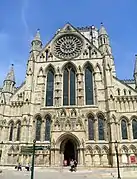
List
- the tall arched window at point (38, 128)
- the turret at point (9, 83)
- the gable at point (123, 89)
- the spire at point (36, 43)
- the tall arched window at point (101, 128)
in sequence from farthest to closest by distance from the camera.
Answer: the spire at point (36, 43)
the turret at point (9, 83)
the gable at point (123, 89)
the tall arched window at point (38, 128)
the tall arched window at point (101, 128)

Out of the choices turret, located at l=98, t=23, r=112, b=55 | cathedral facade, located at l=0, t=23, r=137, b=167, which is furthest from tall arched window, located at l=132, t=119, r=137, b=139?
turret, located at l=98, t=23, r=112, b=55

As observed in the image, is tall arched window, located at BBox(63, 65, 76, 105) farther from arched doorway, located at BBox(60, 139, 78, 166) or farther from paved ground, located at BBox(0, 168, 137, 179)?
paved ground, located at BBox(0, 168, 137, 179)

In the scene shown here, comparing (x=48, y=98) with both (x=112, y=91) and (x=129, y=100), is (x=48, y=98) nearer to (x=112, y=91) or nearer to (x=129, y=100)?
(x=112, y=91)

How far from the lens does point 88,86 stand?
31.6 m

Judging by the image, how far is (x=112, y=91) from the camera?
1155 inches

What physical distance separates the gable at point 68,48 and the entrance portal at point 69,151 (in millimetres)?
13575

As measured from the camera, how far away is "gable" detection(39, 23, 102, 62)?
33750 mm

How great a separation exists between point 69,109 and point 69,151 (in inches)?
232

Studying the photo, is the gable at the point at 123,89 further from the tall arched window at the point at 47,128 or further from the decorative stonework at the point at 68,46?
the tall arched window at the point at 47,128

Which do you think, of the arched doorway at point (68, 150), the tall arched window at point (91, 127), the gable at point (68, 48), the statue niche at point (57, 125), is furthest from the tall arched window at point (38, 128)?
the gable at point (68, 48)

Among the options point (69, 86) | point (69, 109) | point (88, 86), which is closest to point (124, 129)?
point (69, 109)

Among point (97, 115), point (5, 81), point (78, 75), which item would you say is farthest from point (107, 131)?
point (5, 81)

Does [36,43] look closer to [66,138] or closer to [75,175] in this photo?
[66,138]

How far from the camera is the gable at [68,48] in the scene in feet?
Result: 111
